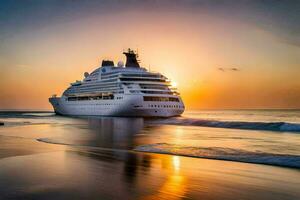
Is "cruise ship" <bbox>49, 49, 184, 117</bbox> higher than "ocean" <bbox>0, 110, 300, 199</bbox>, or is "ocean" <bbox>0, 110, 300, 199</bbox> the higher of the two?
"cruise ship" <bbox>49, 49, 184, 117</bbox>

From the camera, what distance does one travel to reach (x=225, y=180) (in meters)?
10.6

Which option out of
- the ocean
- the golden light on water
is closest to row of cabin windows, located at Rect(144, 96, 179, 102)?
the ocean

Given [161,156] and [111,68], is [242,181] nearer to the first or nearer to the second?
[161,156]

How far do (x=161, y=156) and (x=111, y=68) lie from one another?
241ft

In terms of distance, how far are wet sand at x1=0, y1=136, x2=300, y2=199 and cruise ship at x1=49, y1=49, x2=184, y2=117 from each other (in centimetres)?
5121

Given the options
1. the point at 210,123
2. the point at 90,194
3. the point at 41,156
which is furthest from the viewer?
the point at 210,123

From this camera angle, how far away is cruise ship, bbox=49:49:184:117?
66.7 meters

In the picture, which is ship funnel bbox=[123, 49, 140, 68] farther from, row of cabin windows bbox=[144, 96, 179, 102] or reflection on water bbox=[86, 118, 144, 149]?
reflection on water bbox=[86, 118, 144, 149]

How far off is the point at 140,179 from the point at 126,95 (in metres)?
57.2

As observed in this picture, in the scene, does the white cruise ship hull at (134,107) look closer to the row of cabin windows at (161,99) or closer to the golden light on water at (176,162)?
the row of cabin windows at (161,99)

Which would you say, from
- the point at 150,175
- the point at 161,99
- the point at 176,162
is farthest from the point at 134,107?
the point at 150,175

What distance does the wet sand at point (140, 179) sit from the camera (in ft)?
29.1

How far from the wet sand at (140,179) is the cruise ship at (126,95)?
5121cm

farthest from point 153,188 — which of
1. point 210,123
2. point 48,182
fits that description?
point 210,123
